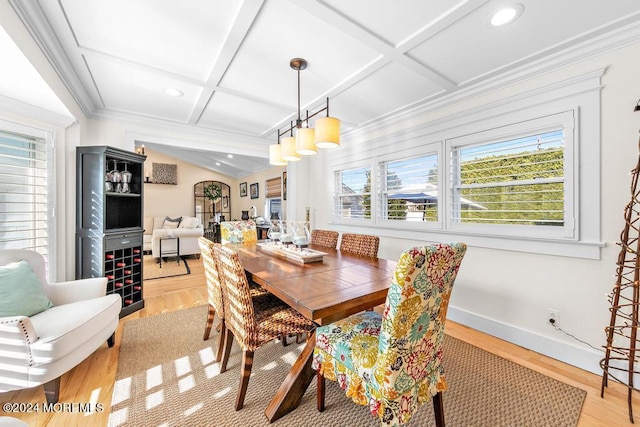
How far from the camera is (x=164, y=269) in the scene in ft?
16.6

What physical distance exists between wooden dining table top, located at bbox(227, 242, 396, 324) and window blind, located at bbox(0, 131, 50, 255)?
6.70 ft

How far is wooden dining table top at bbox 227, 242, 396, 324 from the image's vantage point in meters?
1.19

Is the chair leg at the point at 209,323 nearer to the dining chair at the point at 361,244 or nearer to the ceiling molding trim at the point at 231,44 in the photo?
the dining chair at the point at 361,244

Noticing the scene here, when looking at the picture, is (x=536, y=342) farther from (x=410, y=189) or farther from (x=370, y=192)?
(x=370, y=192)

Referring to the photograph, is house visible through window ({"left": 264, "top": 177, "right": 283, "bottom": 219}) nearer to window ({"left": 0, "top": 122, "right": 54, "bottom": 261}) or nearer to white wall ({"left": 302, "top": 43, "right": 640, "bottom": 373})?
window ({"left": 0, "top": 122, "right": 54, "bottom": 261})

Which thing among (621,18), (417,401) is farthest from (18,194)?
(621,18)

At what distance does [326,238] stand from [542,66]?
95.3 inches

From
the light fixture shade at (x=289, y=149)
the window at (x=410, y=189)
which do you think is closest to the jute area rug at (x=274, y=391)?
the window at (x=410, y=189)

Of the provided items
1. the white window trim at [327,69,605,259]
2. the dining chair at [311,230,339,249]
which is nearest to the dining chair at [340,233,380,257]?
the dining chair at [311,230,339,249]

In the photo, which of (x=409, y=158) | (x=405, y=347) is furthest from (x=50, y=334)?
(x=409, y=158)

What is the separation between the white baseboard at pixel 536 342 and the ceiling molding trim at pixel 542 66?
2139 mm

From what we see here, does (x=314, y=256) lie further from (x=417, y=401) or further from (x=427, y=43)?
(x=427, y=43)

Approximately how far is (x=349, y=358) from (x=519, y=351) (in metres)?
1.81

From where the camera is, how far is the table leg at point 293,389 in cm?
143
